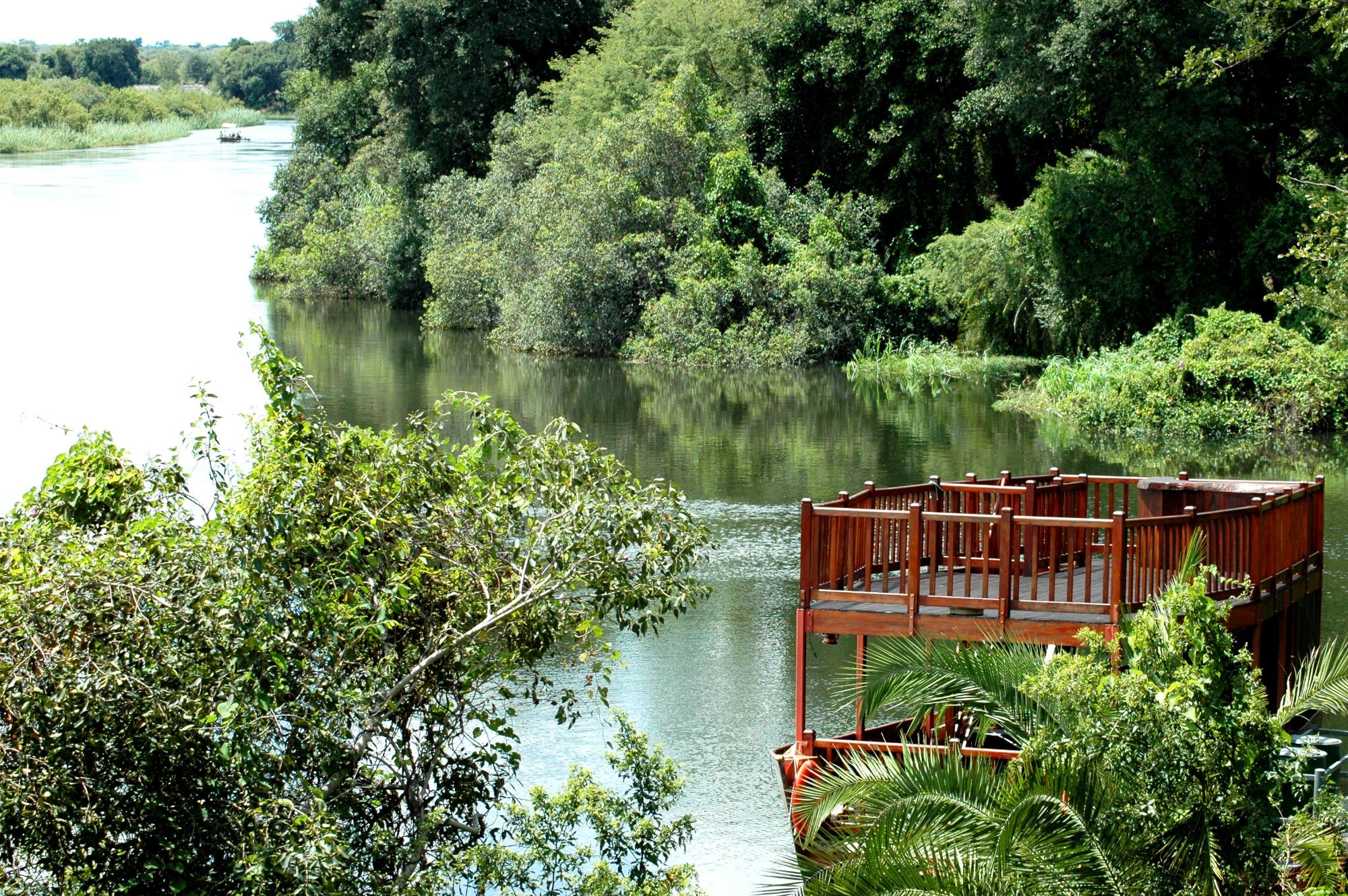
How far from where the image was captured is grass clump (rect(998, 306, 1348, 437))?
28.2 metres

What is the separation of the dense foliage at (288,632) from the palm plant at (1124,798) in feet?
7.59

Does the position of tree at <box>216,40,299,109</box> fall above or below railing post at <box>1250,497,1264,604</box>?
above

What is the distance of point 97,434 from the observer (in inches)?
362

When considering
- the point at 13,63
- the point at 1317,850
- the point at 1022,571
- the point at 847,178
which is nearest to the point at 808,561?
the point at 1022,571

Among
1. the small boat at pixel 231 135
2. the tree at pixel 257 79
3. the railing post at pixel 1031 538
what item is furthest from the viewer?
the tree at pixel 257 79

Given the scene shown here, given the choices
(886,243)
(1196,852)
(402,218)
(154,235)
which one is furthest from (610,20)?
(1196,852)

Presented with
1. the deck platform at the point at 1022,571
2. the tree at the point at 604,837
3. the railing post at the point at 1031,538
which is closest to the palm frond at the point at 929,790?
the tree at the point at 604,837

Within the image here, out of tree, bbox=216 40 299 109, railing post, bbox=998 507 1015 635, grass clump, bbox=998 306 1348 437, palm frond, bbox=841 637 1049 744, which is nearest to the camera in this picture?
palm frond, bbox=841 637 1049 744

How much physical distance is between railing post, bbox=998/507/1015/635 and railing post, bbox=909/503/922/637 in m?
0.55

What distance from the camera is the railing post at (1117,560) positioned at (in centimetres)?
1052

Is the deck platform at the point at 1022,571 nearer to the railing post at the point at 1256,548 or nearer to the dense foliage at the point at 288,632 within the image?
the railing post at the point at 1256,548

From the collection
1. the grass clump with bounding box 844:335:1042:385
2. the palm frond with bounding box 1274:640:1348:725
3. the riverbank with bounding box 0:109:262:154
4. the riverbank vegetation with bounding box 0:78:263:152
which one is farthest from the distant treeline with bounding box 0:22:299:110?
the palm frond with bounding box 1274:640:1348:725

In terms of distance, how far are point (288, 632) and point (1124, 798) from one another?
413cm

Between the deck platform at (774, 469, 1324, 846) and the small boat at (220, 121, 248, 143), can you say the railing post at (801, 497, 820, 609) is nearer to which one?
the deck platform at (774, 469, 1324, 846)
